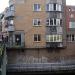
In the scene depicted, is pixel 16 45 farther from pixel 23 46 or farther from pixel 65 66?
pixel 65 66

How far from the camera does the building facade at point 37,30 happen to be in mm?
40250

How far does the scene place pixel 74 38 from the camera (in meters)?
42.8

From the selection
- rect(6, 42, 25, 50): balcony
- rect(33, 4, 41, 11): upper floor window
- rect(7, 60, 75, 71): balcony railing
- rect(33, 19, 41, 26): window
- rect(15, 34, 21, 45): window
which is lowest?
rect(7, 60, 75, 71): balcony railing

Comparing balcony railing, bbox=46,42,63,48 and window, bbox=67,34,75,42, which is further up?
window, bbox=67,34,75,42

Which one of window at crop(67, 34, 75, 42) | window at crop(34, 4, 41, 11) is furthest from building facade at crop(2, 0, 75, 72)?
window at crop(67, 34, 75, 42)

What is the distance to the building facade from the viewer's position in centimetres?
4025

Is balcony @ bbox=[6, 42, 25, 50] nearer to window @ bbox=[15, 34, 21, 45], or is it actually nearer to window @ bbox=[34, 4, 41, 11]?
window @ bbox=[15, 34, 21, 45]

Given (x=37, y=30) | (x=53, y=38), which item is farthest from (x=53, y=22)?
(x=37, y=30)

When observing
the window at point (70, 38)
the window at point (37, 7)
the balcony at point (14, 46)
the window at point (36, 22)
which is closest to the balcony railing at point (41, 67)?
the balcony at point (14, 46)

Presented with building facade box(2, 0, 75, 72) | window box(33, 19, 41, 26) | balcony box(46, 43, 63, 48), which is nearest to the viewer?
building facade box(2, 0, 75, 72)

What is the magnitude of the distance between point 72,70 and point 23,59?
7.36 meters

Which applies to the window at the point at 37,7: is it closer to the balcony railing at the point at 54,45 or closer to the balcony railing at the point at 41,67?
the balcony railing at the point at 54,45

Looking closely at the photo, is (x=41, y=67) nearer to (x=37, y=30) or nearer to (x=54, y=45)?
(x=54, y=45)

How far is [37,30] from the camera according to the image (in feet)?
133
